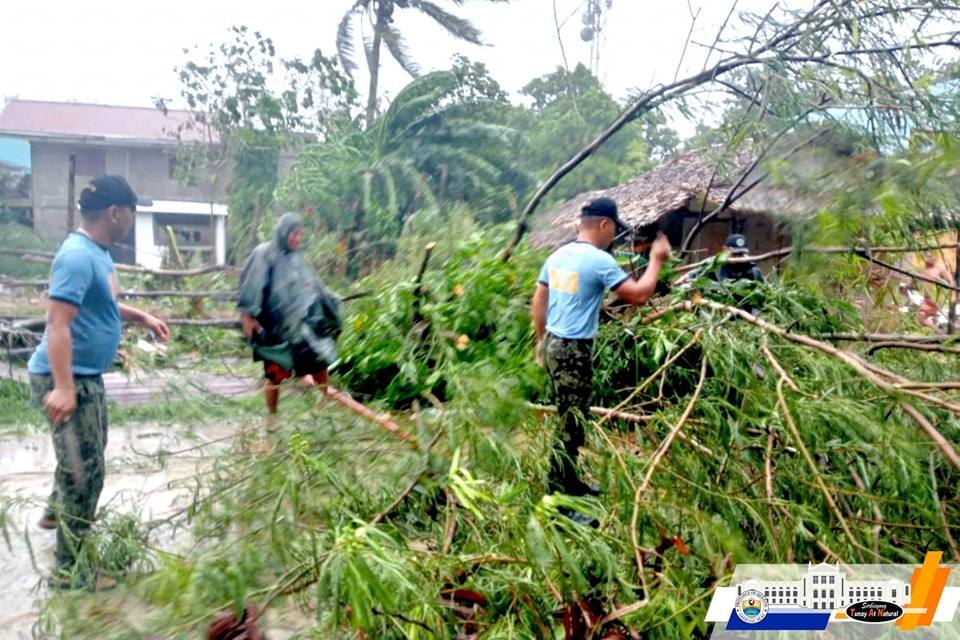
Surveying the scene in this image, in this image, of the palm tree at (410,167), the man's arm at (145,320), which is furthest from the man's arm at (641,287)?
the palm tree at (410,167)

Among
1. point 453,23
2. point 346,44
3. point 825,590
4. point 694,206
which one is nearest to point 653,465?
point 825,590

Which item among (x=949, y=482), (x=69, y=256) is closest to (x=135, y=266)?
(x=69, y=256)

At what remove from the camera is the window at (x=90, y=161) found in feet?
24.1

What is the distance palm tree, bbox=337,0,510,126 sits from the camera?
7.82 meters

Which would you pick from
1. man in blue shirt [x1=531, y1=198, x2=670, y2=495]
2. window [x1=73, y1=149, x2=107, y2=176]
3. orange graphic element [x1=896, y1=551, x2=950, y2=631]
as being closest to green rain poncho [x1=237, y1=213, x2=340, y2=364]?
man in blue shirt [x1=531, y1=198, x2=670, y2=495]

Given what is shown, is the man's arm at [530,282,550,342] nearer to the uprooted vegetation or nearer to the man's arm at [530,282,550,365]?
the man's arm at [530,282,550,365]

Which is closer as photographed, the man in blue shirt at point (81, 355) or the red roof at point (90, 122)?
the man in blue shirt at point (81, 355)

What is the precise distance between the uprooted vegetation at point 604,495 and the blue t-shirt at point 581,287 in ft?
0.86

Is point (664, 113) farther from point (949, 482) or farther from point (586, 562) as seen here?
point (586, 562)

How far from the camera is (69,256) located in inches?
107

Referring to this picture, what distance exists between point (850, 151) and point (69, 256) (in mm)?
2939

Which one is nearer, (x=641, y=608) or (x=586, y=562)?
(x=641, y=608)

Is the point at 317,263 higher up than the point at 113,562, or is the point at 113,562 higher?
the point at 317,263

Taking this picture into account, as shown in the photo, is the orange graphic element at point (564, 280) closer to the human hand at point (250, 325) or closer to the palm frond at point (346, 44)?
the human hand at point (250, 325)
